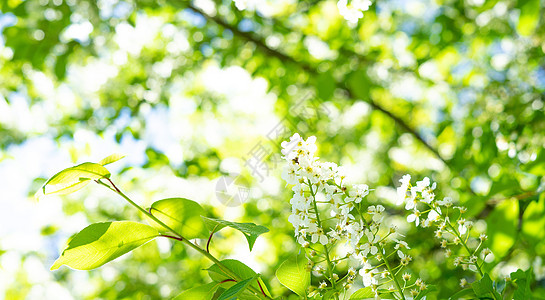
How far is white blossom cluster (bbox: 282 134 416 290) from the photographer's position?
21.9 inches

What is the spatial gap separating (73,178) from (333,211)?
0.34m

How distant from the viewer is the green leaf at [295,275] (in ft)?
1.94

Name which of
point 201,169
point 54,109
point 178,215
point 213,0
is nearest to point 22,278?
point 54,109

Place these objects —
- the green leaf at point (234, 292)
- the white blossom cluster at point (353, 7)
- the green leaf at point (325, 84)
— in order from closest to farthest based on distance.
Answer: the green leaf at point (234, 292)
the white blossom cluster at point (353, 7)
the green leaf at point (325, 84)

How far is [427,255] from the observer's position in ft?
7.90

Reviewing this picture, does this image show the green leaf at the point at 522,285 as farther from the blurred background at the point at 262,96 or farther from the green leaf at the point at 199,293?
the blurred background at the point at 262,96

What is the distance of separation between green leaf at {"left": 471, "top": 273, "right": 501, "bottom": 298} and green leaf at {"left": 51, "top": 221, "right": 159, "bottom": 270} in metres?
0.42

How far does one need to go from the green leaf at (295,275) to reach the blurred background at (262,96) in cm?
115

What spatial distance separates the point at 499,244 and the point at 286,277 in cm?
72

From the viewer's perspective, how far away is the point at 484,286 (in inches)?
21.3

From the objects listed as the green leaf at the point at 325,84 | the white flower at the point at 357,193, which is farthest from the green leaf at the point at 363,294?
the green leaf at the point at 325,84

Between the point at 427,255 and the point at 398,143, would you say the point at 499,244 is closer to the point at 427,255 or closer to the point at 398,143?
the point at 427,255

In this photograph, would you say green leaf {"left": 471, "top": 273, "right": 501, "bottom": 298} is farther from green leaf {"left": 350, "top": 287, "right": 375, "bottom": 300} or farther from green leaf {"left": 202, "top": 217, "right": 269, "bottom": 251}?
green leaf {"left": 202, "top": 217, "right": 269, "bottom": 251}

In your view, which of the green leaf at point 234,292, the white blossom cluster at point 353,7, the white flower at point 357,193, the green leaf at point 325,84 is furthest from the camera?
the green leaf at point 325,84
